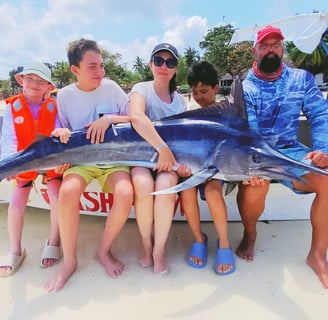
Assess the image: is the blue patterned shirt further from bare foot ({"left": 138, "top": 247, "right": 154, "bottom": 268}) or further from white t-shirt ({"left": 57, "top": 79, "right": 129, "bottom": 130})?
bare foot ({"left": 138, "top": 247, "right": 154, "bottom": 268})

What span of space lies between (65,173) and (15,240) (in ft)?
2.25

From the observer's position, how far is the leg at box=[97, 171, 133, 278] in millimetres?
2193

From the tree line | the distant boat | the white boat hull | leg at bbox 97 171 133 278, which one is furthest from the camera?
the tree line

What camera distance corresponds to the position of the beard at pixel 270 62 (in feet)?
8.09

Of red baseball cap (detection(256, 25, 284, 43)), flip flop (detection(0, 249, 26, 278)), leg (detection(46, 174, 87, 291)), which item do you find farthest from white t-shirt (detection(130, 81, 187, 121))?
flip flop (detection(0, 249, 26, 278))

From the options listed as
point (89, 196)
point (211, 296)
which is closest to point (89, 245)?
point (89, 196)

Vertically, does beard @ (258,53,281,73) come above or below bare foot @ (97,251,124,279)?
above

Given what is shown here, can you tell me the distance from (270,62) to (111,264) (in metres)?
1.90

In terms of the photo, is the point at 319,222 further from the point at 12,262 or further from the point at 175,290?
the point at 12,262

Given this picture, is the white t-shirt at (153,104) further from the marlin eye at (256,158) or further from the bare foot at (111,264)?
the bare foot at (111,264)

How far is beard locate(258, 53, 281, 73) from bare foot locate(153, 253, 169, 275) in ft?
5.25

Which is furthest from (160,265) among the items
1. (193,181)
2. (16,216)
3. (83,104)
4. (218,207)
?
(83,104)

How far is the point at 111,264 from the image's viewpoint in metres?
2.32

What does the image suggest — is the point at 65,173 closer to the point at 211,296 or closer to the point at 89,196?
the point at 89,196
